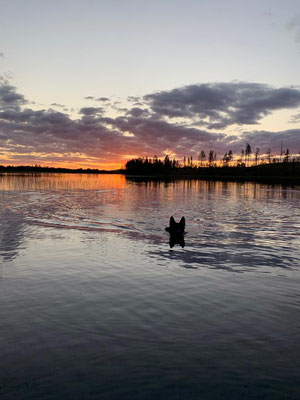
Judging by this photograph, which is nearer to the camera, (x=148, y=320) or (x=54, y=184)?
(x=148, y=320)

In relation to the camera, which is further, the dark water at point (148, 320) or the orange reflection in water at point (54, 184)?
the orange reflection in water at point (54, 184)

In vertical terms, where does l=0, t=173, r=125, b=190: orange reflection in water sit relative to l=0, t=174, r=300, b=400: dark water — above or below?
above

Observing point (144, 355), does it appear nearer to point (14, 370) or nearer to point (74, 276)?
point (14, 370)

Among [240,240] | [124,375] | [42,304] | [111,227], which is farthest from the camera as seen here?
[111,227]

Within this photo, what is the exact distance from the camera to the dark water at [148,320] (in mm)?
5961

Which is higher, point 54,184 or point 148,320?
point 54,184

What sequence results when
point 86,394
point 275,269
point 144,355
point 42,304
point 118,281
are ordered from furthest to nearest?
point 275,269 < point 118,281 < point 42,304 < point 144,355 < point 86,394

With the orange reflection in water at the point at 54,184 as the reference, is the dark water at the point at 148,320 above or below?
below

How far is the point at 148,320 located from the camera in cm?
846

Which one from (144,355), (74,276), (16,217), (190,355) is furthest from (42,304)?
(16,217)

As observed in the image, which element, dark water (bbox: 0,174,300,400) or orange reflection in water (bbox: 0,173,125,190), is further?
orange reflection in water (bbox: 0,173,125,190)

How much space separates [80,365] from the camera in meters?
6.44

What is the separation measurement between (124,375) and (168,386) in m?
0.91

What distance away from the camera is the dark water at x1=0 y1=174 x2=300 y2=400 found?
5961 millimetres
